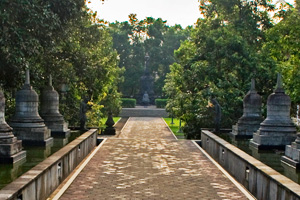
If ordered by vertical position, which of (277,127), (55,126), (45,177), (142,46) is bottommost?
(45,177)

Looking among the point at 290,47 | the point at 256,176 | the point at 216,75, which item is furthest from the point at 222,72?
the point at 256,176

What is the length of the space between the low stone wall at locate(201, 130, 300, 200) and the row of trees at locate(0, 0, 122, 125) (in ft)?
26.8

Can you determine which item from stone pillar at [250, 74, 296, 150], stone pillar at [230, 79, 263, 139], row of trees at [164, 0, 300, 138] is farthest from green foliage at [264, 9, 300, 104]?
stone pillar at [250, 74, 296, 150]

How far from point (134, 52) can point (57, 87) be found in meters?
58.4

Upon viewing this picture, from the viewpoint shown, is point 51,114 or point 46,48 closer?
point 51,114

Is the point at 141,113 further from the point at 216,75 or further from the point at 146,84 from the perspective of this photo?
the point at 216,75

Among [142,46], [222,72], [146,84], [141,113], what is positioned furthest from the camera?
[142,46]

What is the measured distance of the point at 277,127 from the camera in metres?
16.2

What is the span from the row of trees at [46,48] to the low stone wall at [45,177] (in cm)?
434

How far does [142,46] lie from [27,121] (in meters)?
69.1

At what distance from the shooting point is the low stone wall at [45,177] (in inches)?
317

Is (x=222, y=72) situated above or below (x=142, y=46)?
below

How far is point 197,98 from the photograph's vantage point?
29453mm

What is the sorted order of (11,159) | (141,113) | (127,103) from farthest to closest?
(127,103)
(141,113)
(11,159)
